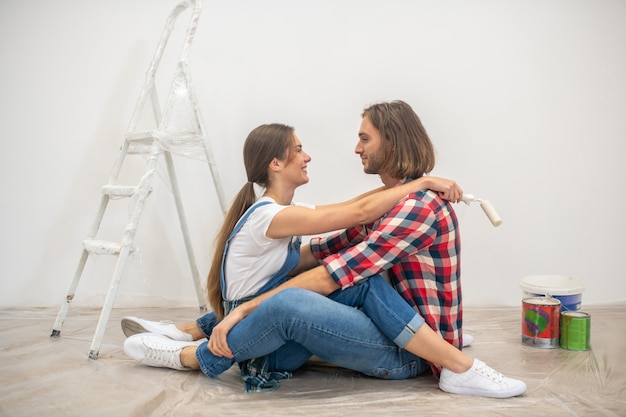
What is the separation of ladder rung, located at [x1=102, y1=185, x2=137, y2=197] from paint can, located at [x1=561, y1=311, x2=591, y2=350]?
5.17 ft

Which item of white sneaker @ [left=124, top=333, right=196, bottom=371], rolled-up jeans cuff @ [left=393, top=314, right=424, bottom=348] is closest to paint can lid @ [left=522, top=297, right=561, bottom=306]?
rolled-up jeans cuff @ [left=393, top=314, right=424, bottom=348]

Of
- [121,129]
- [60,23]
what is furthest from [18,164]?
[60,23]

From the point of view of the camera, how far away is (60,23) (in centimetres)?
263

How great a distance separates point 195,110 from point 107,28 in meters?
0.79

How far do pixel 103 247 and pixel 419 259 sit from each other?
1.14 m

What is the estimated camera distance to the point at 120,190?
2.08 m

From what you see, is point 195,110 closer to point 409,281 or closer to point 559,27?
point 409,281

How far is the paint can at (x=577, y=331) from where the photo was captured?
1912mm

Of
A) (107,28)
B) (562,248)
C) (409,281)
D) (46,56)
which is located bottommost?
(409,281)

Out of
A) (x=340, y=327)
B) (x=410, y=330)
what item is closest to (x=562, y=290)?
(x=410, y=330)

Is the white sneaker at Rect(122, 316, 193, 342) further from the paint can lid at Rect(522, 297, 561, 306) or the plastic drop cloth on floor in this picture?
the paint can lid at Rect(522, 297, 561, 306)

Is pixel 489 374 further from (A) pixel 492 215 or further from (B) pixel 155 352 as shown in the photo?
(B) pixel 155 352

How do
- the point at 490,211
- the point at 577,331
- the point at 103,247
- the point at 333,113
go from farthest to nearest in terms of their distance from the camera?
1. the point at 333,113
2. the point at 103,247
3. the point at 577,331
4. the point at 490,211

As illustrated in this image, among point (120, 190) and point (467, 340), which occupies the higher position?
point (120, 190)
